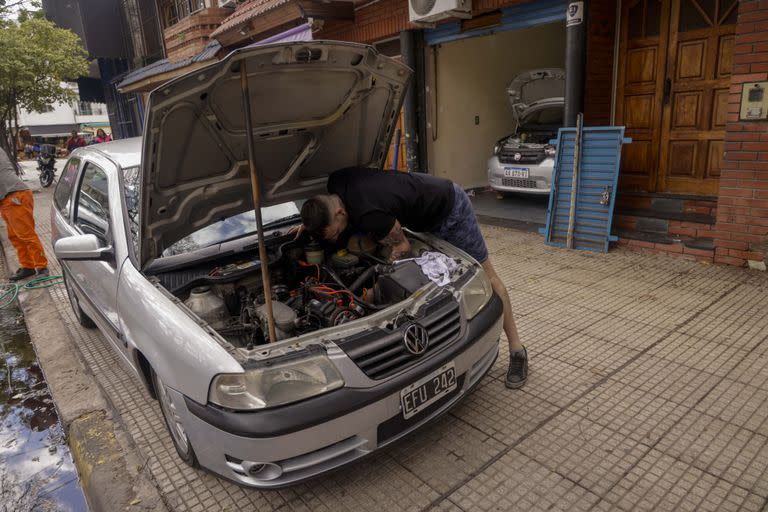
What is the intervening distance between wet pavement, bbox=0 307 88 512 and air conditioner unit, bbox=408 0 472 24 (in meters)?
6.01

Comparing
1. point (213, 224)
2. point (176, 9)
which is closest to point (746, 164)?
point (213, 224)

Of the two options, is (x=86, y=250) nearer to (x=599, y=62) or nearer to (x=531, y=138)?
(x=599, y=62)

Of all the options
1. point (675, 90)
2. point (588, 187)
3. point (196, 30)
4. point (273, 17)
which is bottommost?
point (588, 187)

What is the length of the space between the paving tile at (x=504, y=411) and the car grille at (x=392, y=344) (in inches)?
24.9

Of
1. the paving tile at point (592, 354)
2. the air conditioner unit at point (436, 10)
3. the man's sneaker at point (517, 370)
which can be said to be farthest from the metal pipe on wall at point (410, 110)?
the man's sneaker at point (517, 370)

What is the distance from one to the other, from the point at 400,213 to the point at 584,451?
1.57 meters

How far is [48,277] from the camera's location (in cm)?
598

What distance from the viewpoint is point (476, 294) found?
2.69 m

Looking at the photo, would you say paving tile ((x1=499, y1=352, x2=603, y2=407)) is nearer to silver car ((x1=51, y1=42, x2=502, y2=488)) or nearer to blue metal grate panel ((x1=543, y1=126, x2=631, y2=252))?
silver car ((x1=51, y1=42, x2=502, y2=488))

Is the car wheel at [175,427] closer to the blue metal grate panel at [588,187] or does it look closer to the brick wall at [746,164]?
the blue metal grate panel at [588,187]

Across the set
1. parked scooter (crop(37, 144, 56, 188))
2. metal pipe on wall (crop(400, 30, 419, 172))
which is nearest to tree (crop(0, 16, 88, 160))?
parked scooter (crop(37, 144, 56, 188))

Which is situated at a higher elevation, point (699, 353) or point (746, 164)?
point (746, 164)

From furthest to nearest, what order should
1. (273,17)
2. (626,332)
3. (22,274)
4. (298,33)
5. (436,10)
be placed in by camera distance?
(298,33)
(273,17)
(436,10)
(22,274)
(626,332)

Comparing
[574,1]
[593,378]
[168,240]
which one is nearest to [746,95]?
[574,1]
